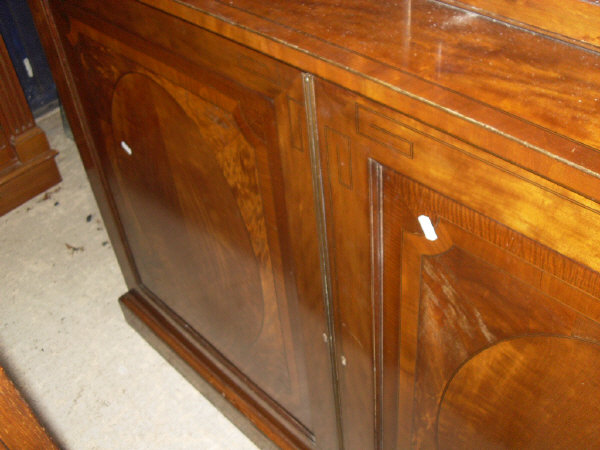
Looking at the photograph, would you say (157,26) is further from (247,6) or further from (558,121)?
(558,121)

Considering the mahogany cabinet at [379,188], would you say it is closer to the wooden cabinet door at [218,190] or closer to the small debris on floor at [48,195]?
the wooden cabinet door at [218,190]

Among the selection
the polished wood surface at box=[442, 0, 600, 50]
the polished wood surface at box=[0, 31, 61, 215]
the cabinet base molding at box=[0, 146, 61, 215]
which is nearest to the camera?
the polished wood surface at box=[442, 0, 600, 50]

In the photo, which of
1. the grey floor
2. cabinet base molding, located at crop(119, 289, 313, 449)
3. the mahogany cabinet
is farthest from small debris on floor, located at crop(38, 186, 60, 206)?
the mahogany cabinet

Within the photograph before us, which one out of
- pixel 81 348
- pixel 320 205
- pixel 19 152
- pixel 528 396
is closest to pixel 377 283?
pixel 320 205

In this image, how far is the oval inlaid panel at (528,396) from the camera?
73 centimetres

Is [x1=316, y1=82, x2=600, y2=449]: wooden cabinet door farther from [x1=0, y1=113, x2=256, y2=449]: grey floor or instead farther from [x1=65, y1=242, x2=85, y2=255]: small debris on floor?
[x1=65, y1=242, x2=85, y2=255]: small debris on floor

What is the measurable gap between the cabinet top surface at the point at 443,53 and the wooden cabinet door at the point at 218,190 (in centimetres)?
5

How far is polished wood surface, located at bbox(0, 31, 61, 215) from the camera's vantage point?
209 cm

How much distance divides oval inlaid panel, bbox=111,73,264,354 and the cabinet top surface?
0.67ft

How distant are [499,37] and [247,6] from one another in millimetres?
323

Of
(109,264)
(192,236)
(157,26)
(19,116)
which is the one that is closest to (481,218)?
(157,26)

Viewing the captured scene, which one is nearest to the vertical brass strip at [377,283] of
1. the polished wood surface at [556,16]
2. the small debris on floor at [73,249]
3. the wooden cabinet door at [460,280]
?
the wooden cabinet door at [460,280]

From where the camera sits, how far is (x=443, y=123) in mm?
651

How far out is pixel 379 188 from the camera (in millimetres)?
800
